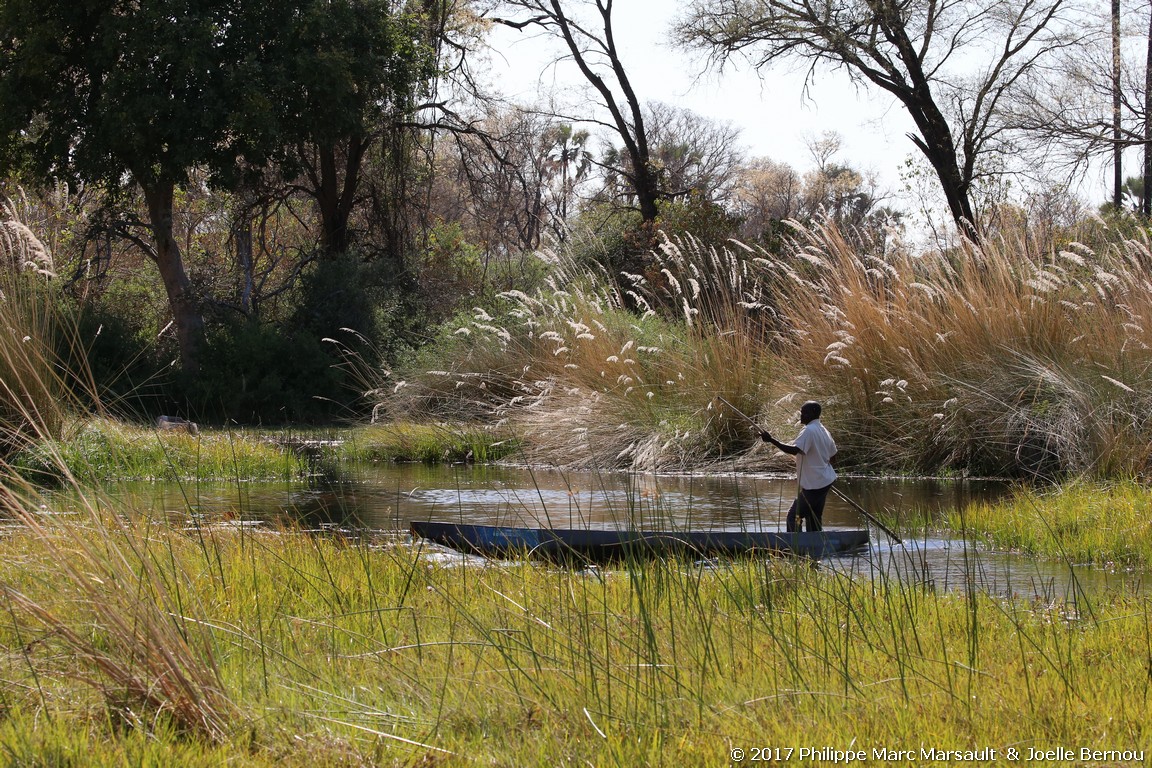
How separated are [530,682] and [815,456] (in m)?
4.12

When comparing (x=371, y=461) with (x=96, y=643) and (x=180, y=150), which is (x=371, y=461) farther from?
(x=96, y=643)

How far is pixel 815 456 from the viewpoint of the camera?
7430 mm

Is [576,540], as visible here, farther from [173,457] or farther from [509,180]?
[509,180]

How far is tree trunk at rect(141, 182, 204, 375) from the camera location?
2053 cm

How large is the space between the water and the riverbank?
7.26 ft

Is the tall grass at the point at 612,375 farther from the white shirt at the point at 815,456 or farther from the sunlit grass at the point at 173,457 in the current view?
the white shirt at the point at 815,456

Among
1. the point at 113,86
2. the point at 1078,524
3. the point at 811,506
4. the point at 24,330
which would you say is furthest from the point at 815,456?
the point at 113,86

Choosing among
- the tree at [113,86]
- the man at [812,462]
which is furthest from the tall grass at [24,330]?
the tree at [113,86]

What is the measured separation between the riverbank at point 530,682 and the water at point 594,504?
2213 mm

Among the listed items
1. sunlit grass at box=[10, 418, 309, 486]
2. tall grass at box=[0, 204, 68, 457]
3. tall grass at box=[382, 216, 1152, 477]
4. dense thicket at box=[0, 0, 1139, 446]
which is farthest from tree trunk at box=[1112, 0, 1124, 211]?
tall grass at box=[0, 204, 68, 457]

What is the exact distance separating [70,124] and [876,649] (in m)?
18.3

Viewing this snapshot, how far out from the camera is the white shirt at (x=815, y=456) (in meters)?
7.38

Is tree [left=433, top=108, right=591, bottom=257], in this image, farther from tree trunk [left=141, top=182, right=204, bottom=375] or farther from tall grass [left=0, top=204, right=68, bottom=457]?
tall grass [left=0, top=204, right=68, bottom=457]

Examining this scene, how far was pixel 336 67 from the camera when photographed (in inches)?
766
